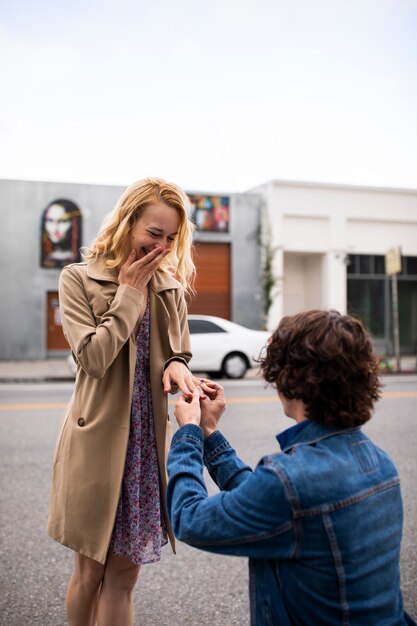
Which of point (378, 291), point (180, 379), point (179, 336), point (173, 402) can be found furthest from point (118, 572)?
point (378, 291)

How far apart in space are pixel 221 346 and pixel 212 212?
1031 centimetres

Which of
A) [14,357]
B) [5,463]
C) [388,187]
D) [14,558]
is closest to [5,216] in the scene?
[14,357]

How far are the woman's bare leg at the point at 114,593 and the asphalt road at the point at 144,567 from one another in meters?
0.83

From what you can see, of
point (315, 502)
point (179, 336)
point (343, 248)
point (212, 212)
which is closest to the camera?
point (315, 502)

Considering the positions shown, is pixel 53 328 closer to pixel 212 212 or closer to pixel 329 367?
pixel 212 212

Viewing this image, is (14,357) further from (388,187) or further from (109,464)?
(109,464)

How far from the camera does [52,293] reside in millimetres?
22281

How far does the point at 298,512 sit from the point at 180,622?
1.90m

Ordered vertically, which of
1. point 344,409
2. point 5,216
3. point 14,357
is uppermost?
point 5,216

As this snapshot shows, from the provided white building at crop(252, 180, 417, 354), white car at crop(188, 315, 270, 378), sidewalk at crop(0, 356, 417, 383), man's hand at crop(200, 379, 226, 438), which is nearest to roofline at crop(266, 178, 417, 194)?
white building at crop(252, 180, 417, 354)

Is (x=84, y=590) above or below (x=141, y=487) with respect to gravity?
below

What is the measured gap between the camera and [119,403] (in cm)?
218

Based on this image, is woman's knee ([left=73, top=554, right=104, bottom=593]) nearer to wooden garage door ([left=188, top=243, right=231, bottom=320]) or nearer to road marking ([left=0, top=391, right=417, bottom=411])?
road marking ([left=0, top=391, right=417, bottom=411])

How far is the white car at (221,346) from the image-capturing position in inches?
571
